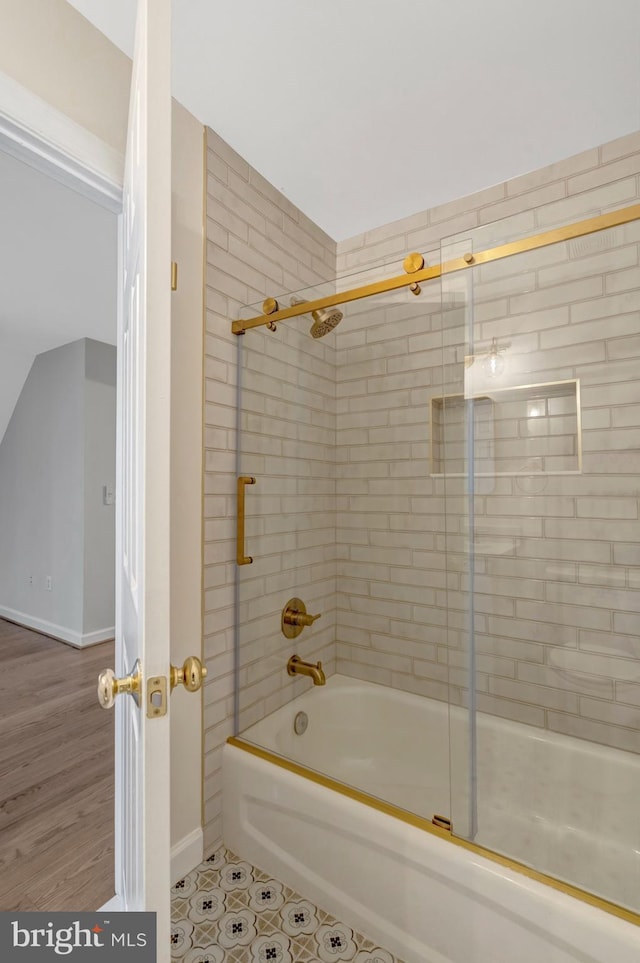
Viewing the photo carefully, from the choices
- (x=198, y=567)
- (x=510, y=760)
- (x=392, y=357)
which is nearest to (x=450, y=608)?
(x=510, y=760)

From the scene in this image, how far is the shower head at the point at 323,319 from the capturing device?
185 centimetres

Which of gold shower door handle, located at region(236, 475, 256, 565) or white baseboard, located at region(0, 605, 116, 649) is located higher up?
gold shower door handle, located at region(236, 475, 256, 565)

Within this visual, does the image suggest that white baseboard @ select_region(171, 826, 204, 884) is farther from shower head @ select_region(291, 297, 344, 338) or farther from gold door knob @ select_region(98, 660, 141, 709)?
shower head @ select_region(291, 297, 344, 338)

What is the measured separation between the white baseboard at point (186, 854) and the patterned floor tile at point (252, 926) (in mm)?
21

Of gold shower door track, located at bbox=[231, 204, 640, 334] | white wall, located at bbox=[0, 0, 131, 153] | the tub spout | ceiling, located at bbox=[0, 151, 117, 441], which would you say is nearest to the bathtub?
the tub spout

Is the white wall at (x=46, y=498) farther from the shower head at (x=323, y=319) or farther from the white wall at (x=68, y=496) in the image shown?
the shower head at (x=323, y=319)

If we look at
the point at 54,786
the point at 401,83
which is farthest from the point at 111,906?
the point at 401,83

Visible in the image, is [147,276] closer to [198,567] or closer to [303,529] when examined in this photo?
[198,567]

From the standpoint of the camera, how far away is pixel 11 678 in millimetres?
3174

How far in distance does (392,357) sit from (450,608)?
1.01 metres

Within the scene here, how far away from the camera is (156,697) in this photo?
0.76 meters

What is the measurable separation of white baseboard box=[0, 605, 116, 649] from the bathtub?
261 cm

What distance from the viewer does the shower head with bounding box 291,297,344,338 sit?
185 centimetres
